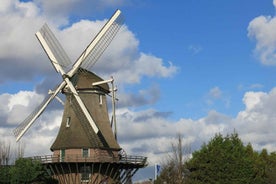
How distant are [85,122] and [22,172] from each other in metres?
7.48

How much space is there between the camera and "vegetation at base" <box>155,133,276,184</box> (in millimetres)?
47281

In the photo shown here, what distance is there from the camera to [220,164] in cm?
4756

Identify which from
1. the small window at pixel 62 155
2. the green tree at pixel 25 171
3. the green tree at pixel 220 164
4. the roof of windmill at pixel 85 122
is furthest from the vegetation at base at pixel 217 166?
the green tree at pixel 25 171

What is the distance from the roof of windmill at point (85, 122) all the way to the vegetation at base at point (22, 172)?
135 inches

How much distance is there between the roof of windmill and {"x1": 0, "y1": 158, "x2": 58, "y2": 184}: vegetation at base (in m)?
3.44

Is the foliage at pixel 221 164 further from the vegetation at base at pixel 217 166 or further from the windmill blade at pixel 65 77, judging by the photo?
the windmill blade at pixel 65 77

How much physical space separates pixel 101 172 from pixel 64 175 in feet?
11.3

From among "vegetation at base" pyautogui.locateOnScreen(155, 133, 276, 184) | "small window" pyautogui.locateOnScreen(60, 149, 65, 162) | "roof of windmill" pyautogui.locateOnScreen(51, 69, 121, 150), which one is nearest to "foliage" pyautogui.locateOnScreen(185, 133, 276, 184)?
"vegetation at base" pyautogui.locateOnScreen(155, 133, 276, 184)

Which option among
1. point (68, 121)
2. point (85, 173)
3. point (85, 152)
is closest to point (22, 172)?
point (85, 152)

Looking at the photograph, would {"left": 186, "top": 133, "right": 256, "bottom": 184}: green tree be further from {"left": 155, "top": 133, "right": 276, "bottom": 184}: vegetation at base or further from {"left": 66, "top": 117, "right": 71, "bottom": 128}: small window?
{"left": 66, "top": 117, "right": 71, "bottom": 128}: small window

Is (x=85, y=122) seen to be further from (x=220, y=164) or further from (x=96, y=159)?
(x=220, y=164)

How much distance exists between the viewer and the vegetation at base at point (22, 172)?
44406 millimetres

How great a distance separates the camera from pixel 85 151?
1869 inches

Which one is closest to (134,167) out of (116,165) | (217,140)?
(116,165)
